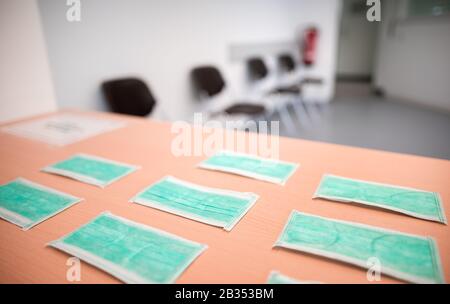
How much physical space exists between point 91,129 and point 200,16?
1.91 metres

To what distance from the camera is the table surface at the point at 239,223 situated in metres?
0.58

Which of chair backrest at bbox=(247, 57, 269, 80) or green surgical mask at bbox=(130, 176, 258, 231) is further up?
chair backrest at bbox=(247, 57, 269, 80)

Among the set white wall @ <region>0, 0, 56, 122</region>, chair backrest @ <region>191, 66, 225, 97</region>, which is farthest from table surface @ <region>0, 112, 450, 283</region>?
chair backrest @ <region>191, 66, 225, 97</region>

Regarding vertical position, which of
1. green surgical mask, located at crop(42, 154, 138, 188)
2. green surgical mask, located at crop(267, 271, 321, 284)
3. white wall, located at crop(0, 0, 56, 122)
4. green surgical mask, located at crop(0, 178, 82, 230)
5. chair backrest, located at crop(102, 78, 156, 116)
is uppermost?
white wall, located at crop(0, 0, 56, 122)

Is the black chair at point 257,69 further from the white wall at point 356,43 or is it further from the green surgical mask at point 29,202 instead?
the white wall at point 356,43

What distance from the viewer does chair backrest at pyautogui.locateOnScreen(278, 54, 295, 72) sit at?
4.46 m

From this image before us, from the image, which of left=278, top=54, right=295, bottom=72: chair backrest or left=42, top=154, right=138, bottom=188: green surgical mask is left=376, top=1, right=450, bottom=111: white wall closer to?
left=278, top=54, right=295, bottom=72: chair backrest

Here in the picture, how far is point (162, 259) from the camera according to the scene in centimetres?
61

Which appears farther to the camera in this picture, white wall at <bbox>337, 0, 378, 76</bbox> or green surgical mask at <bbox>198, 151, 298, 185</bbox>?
white wall at <bbox>337, 0, 378, 76</bbox>

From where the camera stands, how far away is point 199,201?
32.0 inches

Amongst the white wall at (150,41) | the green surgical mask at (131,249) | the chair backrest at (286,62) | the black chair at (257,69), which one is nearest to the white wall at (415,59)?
the chair backrest at (286,62)

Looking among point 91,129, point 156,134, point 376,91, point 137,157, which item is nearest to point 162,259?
point 137,157

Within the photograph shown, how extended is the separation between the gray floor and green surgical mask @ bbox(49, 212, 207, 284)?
287 cm

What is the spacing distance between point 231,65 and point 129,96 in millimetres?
1661
